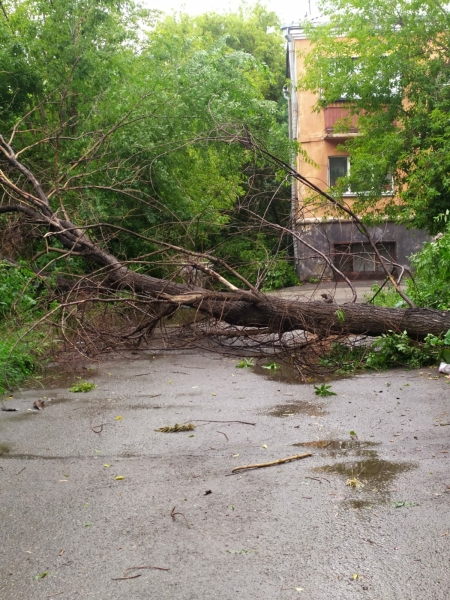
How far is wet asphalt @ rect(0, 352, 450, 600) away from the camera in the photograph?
2799 millimetres

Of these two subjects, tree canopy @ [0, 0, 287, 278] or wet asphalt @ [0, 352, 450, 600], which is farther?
tree canopy @ [0, 0, 287, 278]

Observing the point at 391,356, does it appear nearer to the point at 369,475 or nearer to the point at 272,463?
the point at 272,463

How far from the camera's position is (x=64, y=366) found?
320 inches

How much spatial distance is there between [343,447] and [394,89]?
49.1 ft

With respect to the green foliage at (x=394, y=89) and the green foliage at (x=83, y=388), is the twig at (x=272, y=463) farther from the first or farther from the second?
the green foliage at (x=394, y=89)

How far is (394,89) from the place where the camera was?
1761 cm

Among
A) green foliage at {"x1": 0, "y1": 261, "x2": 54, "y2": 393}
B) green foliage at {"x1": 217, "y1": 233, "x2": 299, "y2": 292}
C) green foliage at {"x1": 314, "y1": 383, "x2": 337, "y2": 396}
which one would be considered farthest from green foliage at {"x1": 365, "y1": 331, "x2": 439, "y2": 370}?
green foliage at {"x1": 0, "y1": 261, "x2": 54, "y2": 393}

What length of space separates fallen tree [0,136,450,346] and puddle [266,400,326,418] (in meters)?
1.80

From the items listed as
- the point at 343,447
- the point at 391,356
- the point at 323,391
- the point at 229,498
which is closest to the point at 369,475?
the point at 343,447

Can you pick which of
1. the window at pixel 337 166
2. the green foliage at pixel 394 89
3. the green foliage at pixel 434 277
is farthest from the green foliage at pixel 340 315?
the window at pixel 337 166

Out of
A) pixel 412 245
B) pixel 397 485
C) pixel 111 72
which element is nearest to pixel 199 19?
pixel 412 245

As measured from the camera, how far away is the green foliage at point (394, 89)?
16.2m

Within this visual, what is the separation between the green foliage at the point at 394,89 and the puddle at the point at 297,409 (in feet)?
35.8

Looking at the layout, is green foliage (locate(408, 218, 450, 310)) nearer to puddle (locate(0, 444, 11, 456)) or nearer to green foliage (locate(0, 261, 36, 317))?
green foliage (locate(0, 261, 36, 317))
